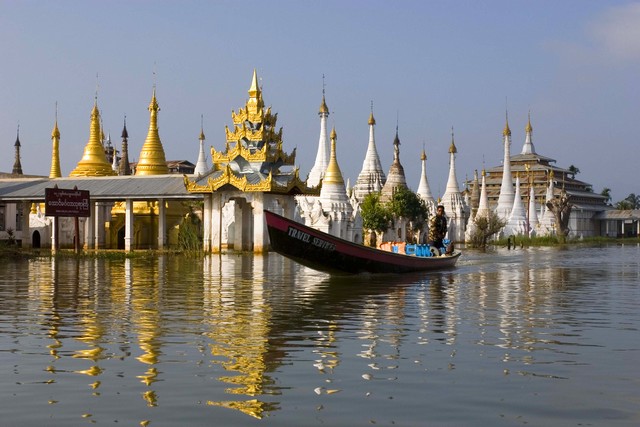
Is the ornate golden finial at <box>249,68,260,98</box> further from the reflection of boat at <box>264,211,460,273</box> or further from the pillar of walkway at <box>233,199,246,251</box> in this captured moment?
the reflection of boat at <box>264,211,460,273</box>

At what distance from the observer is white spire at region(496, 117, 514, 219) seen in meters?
87.7

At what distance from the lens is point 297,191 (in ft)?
146

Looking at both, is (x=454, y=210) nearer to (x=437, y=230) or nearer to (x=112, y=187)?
(x=112, y=187)

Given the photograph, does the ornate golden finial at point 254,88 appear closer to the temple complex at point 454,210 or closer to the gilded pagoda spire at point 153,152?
the gilded pagoda spire at point 153,152

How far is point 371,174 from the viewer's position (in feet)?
251

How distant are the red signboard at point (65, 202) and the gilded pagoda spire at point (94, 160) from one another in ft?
51.8

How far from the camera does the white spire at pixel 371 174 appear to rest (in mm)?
75688

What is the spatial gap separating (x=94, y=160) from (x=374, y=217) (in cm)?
1954

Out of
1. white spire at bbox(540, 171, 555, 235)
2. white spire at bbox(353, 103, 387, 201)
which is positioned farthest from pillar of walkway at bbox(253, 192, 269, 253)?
white spire at bbox(540, 171, 555, 235)

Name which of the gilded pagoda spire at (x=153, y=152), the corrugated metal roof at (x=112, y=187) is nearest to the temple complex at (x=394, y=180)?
the gilded pagoda spire at (x=153, y=152)

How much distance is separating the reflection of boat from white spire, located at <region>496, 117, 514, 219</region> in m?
63.2

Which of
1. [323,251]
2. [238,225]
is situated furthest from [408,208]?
[323,251]

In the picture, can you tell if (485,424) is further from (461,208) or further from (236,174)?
(461,208)

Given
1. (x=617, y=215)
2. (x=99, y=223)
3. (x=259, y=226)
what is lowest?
(x=259, y=226)
